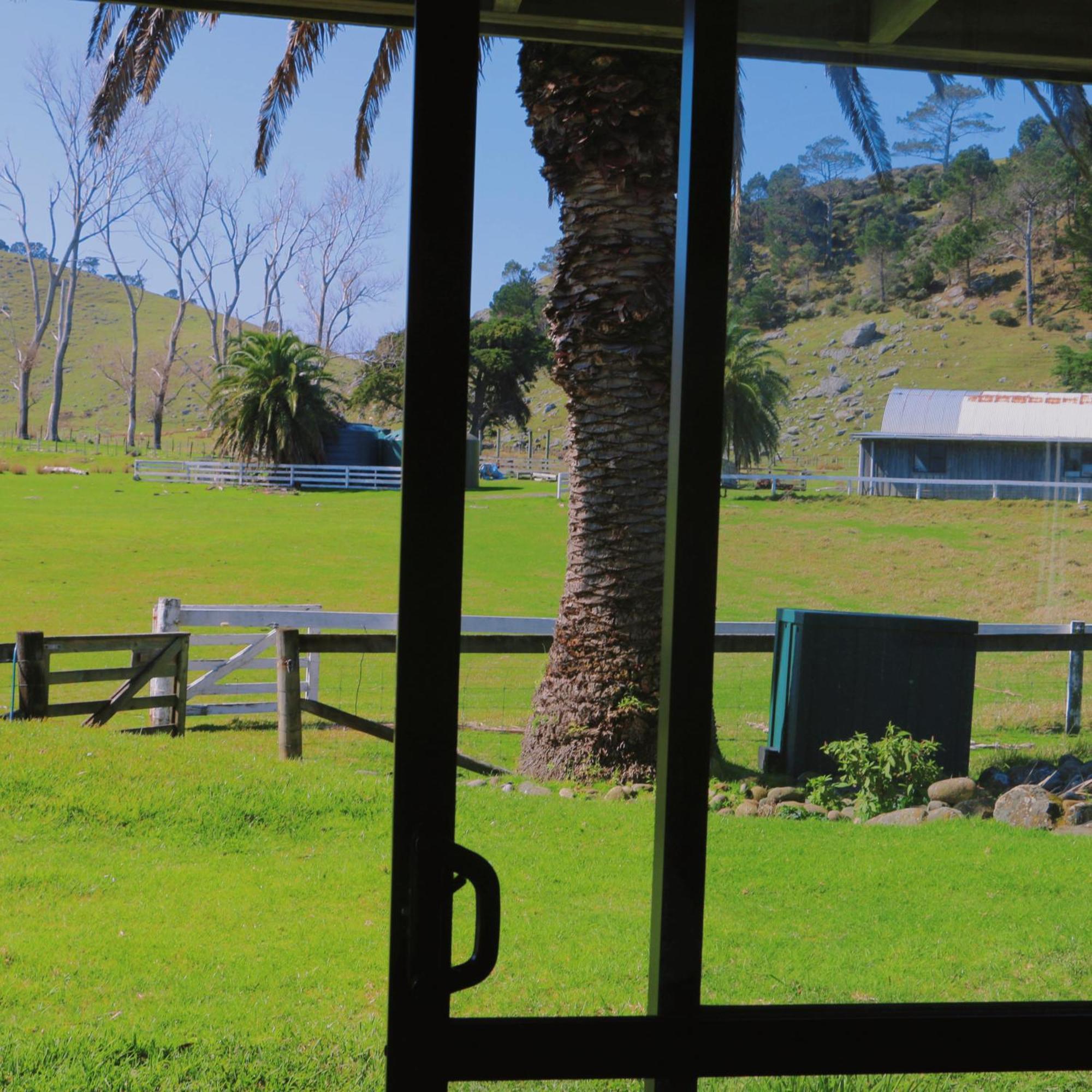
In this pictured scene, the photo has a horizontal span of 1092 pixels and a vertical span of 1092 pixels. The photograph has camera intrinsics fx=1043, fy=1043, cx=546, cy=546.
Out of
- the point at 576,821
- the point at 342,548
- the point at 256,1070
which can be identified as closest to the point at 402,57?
the point at 576,821

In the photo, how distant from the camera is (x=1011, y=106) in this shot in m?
0.98

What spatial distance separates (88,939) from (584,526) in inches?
87.5

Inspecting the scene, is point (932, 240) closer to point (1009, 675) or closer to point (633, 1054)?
point (1009, 675)

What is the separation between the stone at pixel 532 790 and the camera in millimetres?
2178

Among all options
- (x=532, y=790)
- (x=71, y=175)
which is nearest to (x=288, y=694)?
(x=532, y=790)

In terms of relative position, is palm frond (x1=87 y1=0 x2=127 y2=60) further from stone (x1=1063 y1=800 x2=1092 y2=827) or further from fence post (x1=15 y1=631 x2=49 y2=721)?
stone (x1=1063 y1=800 x2=1092 y2=827)

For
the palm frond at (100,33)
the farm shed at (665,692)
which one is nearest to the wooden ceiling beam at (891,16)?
the farm shed at (665,692)

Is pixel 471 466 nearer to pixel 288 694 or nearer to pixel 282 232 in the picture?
pixel 288 694

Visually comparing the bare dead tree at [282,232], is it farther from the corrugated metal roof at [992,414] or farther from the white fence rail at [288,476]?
the corrugated metal roof at [992,414]

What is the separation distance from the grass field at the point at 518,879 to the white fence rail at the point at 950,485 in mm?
16

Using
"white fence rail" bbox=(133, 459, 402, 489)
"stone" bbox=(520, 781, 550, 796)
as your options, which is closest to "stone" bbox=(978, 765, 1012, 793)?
"stone" bbox=(520, 781, 550, 796)

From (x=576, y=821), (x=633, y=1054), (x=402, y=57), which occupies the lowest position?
(x=576, y=821)

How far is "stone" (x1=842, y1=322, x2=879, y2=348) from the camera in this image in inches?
39.8

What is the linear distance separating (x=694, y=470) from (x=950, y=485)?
0.44 m
